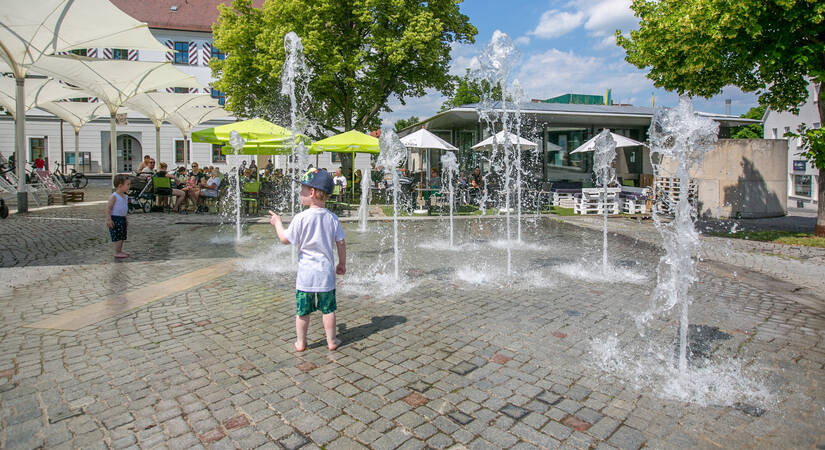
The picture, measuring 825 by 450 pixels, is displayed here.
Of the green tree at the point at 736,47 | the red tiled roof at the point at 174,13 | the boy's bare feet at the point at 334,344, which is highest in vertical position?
the red tiled roof at the point at 174,13

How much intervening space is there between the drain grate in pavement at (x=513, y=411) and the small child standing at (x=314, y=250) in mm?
1576

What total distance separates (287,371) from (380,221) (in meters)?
10.9

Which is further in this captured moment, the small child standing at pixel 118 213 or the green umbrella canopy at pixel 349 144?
the green umbrella canopy at pixel 349 144

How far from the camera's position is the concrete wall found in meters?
15.1

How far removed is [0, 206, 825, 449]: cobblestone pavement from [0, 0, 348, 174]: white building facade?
32.0 meters

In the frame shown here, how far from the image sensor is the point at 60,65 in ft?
55.2

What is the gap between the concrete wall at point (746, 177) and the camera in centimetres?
1515

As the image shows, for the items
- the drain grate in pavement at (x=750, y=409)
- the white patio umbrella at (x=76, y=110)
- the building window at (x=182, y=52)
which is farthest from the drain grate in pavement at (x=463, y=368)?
the building window at (x=182, y=52)

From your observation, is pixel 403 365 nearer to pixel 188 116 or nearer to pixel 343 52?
pixel 343 52

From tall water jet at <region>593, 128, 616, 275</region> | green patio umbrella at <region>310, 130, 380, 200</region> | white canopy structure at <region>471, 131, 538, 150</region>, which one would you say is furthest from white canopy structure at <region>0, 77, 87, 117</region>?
tall water jet at <region>593, 128, 616, 275</region>

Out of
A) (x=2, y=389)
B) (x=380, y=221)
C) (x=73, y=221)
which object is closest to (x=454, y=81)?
(x=380, y=221)

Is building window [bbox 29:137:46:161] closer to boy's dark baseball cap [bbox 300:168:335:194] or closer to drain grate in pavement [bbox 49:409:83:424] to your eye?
boy's dark baseball cap [bbox 300:168:335:194]

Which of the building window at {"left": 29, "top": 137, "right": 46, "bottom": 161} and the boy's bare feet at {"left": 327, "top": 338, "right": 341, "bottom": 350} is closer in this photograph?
the boy's bare feet at {"left": 327, "top": 338, "right": 341, "bottom": 350}

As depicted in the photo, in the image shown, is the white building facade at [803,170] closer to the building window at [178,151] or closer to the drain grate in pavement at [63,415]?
the drain grate in pavement at [63,415]
